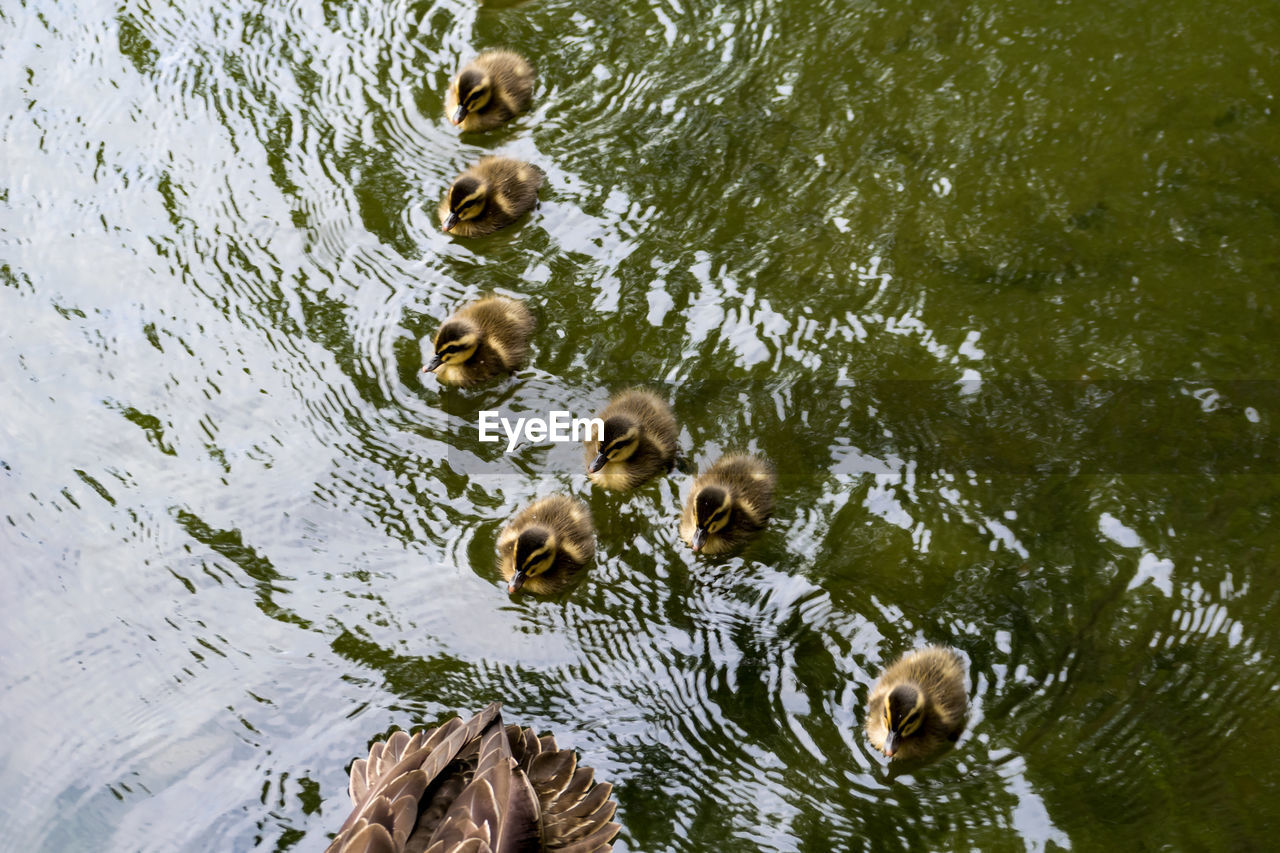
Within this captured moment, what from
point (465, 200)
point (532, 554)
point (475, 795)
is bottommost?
point (475, 795)

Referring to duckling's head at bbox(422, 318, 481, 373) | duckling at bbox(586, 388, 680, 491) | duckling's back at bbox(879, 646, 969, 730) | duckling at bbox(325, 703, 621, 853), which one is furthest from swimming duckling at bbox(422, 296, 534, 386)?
duckling's back at bbox(879, 646, 969, 730)

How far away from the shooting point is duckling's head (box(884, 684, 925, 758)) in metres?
2.34

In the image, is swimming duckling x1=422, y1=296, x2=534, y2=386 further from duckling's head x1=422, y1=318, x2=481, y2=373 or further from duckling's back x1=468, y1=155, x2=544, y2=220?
duckling's back x1=468, y1=155, x2=544, y2=220

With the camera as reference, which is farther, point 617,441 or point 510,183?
point 510,183

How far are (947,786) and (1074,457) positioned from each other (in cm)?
90

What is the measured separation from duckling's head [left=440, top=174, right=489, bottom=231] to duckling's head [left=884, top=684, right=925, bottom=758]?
1.78 meters

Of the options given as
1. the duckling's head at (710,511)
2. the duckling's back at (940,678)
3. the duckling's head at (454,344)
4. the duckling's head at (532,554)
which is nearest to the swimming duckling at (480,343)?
the duckling's head at (454,344)

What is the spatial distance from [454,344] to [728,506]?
0.83 m

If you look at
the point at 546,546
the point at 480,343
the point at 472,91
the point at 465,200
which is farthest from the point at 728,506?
the point at 472,91

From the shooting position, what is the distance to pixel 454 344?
300 centimetres

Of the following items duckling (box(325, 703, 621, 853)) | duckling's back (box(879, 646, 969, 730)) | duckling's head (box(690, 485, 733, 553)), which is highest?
duckling's head (box(690, 485, 733, 553))

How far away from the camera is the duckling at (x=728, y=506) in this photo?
8.79 feet

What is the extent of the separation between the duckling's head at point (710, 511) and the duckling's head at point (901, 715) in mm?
542

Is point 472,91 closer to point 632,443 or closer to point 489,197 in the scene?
point 489,197
